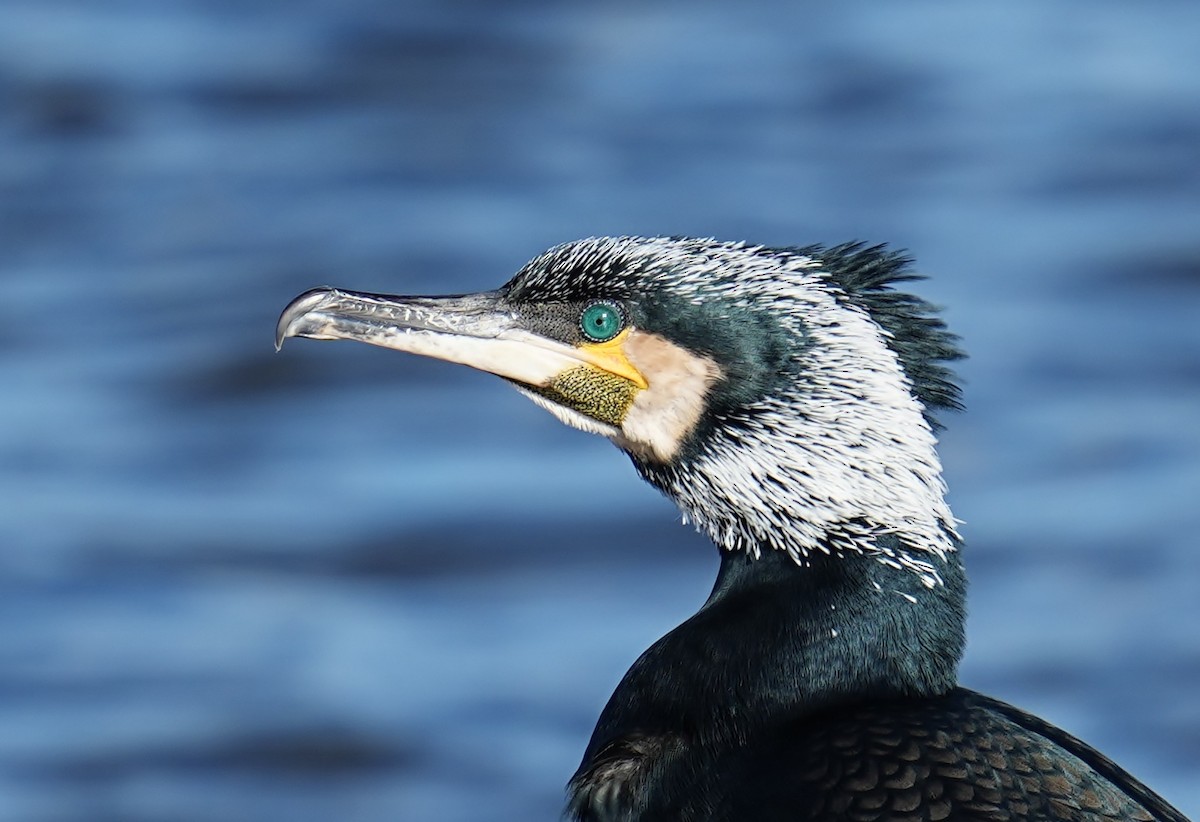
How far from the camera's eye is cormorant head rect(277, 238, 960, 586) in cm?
490

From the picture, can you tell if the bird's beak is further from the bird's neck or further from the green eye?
the bird's neck

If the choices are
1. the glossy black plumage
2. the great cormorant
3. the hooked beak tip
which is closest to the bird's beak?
the hooked beak tip

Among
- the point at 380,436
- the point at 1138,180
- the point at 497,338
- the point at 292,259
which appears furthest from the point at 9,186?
the point at 497,338

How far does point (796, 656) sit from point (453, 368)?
6.90 meters

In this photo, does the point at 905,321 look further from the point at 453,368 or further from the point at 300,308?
the point at 453,368

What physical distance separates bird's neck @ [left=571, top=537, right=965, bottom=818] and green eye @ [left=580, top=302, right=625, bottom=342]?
58 cm

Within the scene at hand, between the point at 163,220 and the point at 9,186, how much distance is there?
108cm

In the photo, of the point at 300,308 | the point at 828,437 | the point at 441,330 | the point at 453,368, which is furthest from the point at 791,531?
the point at 453,368

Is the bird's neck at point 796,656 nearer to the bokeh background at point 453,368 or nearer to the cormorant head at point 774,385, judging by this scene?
the cormorant head at point 774,385

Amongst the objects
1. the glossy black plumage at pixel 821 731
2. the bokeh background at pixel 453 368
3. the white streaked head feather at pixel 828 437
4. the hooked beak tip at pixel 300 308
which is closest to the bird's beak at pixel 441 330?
the hooked beak tip at pixel 300 308

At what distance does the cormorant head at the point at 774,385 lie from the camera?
193 inches

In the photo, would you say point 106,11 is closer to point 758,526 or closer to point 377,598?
point 377,598

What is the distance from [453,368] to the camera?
11648 mm

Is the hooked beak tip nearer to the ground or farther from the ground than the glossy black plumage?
farther from the ground
